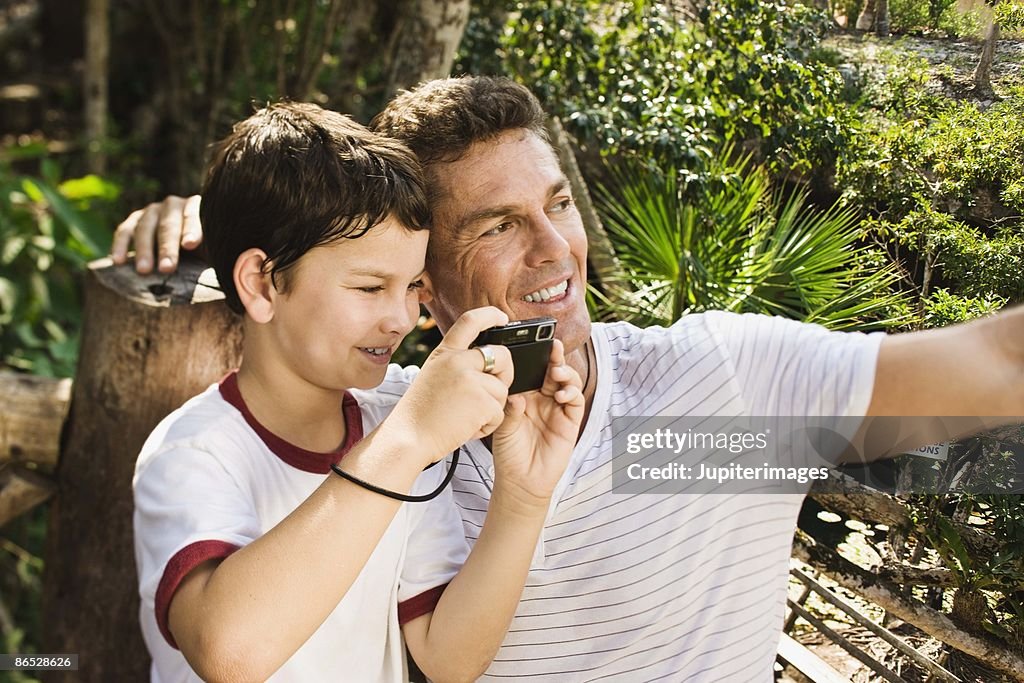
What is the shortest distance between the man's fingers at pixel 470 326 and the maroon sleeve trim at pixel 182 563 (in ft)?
1.42

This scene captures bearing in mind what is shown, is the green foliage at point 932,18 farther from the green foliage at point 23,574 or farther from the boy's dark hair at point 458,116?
the green foliage at point 23,574

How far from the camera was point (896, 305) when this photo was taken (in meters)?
1.55

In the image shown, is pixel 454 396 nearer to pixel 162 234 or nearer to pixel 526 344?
pixel 526 344

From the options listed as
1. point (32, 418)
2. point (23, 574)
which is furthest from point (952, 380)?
point (23, 574)

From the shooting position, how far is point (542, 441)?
5.15ft

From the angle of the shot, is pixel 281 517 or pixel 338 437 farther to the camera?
pixel 338 437

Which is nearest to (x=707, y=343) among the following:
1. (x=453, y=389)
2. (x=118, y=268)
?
(x=453, y=389)

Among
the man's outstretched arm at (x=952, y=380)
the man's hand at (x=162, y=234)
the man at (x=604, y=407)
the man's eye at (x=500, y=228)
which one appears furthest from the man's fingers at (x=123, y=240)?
the man's outstretched arm at (x=952, y=380)

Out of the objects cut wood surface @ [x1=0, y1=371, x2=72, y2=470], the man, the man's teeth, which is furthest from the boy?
cut wood surface @ [x1=0, y1=371, x2=72, y2=470]

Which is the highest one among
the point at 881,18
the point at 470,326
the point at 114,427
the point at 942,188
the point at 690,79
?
the point at 881,18

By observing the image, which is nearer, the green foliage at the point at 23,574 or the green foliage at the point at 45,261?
the green foliage at the point at 23,574

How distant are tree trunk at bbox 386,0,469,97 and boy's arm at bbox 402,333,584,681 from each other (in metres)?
1.65

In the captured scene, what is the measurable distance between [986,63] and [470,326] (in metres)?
0.86

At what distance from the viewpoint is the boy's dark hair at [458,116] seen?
1.75 m
